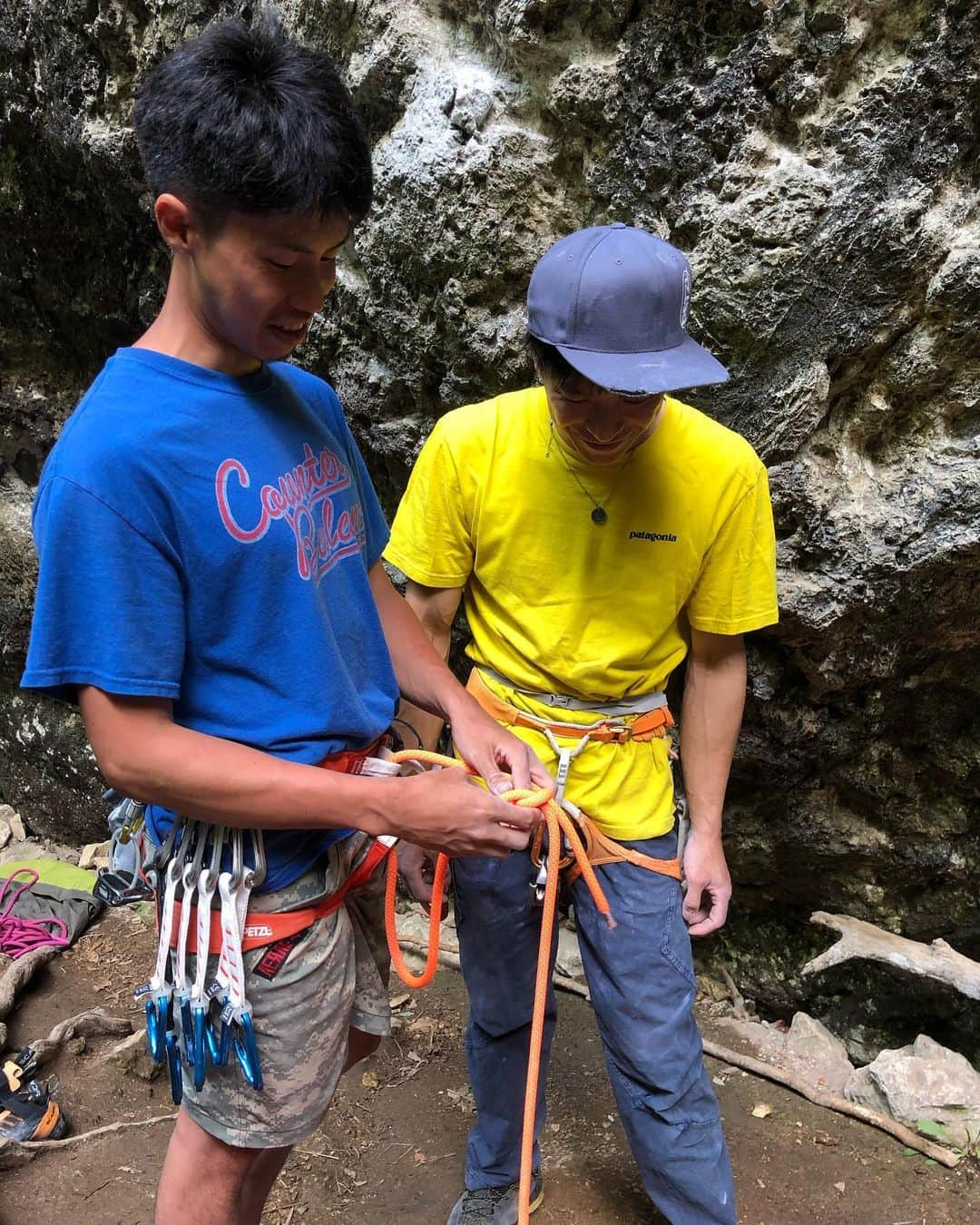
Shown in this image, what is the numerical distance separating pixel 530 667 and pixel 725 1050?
171cm

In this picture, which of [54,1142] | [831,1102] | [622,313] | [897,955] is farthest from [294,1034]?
[897,955]

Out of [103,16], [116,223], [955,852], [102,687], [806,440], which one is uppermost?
[103,16]

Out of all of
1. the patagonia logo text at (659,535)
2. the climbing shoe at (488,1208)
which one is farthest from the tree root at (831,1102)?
the patagonia logo text at (659,535)

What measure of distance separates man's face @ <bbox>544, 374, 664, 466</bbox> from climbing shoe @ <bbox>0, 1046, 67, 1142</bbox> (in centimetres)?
242

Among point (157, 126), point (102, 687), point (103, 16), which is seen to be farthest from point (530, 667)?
point (103, 16)

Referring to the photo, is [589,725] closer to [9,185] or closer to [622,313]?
[622,313]

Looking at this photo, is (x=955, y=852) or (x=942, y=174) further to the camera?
(x=955, y=852)

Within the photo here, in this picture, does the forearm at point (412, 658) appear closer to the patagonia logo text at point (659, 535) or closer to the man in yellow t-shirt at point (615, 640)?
the man in yellow t-shirt at point (615, 640)

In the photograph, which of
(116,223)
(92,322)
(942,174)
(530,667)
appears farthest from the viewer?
(92,322)

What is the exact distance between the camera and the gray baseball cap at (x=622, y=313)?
5.22 feet

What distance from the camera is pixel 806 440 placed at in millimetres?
2467

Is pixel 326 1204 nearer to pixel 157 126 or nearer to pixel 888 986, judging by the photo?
pixel 888 986

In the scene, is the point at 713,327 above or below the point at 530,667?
above

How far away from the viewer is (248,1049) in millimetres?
1388
